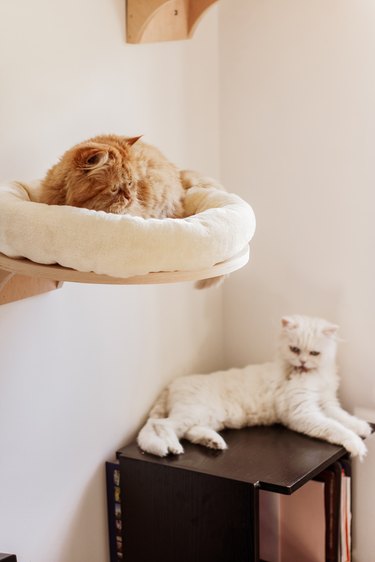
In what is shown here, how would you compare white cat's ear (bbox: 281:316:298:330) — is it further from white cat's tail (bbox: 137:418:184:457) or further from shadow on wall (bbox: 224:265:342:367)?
white cat's tail (bbox: 137:418:184:457)

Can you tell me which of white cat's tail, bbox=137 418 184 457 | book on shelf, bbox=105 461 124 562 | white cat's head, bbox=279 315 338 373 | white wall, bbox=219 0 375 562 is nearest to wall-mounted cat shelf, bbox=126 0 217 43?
white wall, bbox=219 0 375 562

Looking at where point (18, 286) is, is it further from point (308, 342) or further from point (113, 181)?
point (308, 342)

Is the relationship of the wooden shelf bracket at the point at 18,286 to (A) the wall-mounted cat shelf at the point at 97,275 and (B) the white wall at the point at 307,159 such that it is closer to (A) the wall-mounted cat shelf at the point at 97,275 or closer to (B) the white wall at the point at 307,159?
(A) the wall-mounted cat shelf at the point at 97,275

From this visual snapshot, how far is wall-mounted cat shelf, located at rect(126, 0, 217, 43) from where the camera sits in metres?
→ 1.76

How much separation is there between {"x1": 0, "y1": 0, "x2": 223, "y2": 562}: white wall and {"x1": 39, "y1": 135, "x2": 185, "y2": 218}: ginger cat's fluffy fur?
0.82ft

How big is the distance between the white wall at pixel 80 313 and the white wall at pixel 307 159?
0.13 m

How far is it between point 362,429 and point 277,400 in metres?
0.25

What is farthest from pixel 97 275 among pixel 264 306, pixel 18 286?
Answer: pixel 264 306

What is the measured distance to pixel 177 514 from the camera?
1804 mm

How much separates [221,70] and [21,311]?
41.2 inches

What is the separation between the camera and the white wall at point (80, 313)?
1569 millimetres

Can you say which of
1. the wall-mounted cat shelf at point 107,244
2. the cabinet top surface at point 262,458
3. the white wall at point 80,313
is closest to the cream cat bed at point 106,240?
the wall-mounted cat shelf at point 107,244

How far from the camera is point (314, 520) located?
1.96 m

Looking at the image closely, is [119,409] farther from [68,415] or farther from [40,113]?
[40,113]
